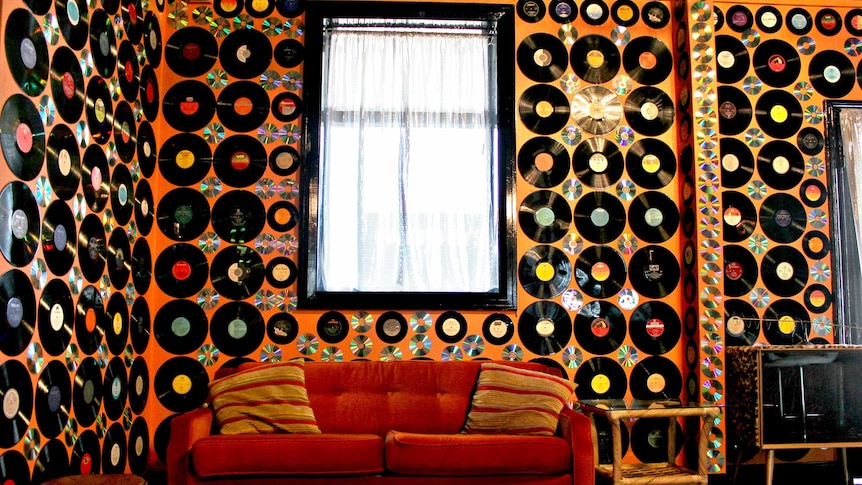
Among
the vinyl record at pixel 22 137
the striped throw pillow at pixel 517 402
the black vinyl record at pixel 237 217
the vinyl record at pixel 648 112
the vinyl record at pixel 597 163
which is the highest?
the vinyl record at pixel 648 112

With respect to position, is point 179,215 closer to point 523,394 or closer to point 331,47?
point 331,47

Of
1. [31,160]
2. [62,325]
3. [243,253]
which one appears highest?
[31,160]

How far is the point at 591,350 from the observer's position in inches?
180

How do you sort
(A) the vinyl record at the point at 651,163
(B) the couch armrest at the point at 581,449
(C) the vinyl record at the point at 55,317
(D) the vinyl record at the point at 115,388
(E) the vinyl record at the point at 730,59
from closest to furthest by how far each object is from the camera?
1. (C) the vinyl record at the point at 55,317
2. (B) the couch armrest at the point at 581,449
3. (D) the vinyl record at the point at 115,388
4. (A) the vinyl record at the point at 651,163
5. (E) the vinyl record at the point at 730,59

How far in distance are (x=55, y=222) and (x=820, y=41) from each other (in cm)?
483

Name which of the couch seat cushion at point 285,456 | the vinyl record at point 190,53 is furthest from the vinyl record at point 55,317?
the vinyl record at point 190,53

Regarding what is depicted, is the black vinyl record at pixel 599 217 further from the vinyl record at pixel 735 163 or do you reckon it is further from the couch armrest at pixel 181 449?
the couch armrest at pixel 181 449

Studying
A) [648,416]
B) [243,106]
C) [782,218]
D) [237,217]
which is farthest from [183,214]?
[782,218]

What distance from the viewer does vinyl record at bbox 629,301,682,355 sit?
181 inches

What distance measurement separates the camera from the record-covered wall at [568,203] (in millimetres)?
4406

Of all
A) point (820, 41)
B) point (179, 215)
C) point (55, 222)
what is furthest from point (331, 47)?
point (820, 41)

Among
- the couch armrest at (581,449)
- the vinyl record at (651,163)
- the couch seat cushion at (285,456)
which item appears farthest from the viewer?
the vinyl record at (651,163)

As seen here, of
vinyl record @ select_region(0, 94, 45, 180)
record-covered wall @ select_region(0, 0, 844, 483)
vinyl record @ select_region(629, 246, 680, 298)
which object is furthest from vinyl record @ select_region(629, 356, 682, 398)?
vinyl record @ select_region(0, 94, 45, 180)

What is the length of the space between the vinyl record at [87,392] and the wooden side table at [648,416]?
8.37 ft
